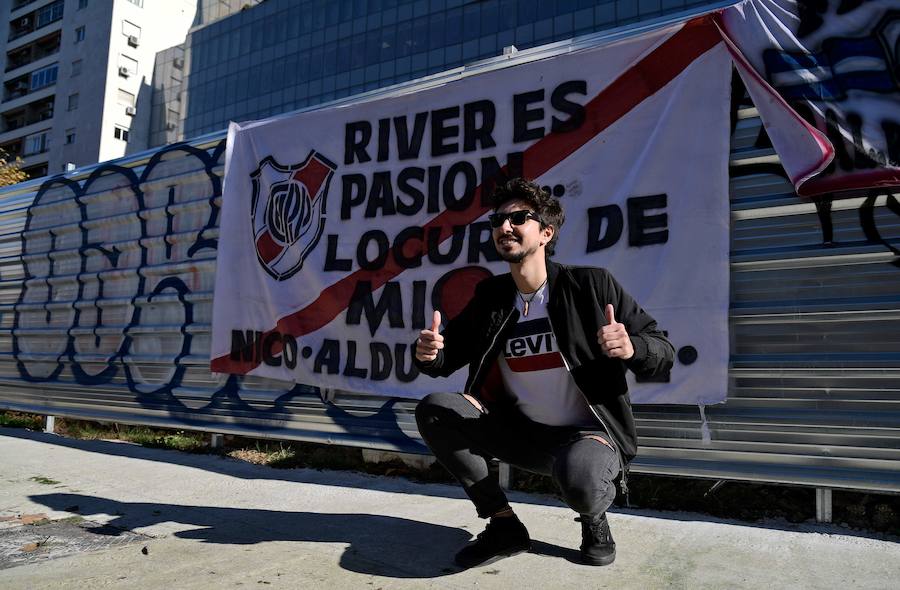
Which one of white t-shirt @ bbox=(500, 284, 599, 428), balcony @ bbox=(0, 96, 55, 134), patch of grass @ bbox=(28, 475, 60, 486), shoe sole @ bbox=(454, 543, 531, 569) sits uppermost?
balcony @ bbox=(0, 96, 55, 134)

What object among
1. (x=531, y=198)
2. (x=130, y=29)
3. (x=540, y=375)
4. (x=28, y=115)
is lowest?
(x=540, y=375)

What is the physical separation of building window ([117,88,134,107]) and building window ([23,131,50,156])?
20.7ft

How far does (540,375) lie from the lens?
8.43 feet

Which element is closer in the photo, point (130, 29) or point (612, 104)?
point (612, 104)

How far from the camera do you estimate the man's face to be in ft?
8.57

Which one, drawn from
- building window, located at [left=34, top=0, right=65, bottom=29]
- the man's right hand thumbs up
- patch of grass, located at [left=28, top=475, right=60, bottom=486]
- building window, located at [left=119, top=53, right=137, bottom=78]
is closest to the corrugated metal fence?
patch of grass, located at [left=28, top=475, right=60, bottom=486]

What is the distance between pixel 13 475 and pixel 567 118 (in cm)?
423

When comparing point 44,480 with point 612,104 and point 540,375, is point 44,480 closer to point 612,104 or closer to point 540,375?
point 540,375

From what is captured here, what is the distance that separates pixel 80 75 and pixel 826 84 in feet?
177

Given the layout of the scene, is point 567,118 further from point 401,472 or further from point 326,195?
point 401,472

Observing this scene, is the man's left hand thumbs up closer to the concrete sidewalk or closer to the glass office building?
the concrete sidewalk

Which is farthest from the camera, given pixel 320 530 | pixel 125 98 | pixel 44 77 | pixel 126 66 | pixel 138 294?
pixel 44 77

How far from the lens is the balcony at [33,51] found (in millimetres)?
50984

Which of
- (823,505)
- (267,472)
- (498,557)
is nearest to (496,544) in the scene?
(498,557)
